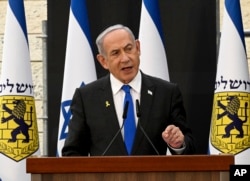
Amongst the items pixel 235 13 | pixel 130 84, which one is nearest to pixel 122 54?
pixel 130 84

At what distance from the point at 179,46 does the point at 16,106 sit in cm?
156

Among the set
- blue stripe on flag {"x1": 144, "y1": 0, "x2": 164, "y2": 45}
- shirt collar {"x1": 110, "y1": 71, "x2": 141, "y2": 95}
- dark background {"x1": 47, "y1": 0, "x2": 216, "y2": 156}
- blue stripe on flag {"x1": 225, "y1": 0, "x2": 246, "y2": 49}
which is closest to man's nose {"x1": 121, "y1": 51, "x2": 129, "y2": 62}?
shirt collar {"x1": 110, "y1": 71, "x2": 141, "y2": 95}

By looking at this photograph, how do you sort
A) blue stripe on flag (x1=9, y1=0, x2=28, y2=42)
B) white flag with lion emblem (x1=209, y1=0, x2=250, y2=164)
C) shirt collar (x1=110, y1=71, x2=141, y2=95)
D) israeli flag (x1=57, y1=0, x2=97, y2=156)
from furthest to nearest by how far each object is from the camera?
blue stripe on flag (x1=9, y1=0, x2=28, y2=42)
israeli flag (x1=57, y1=0, x2=97, y2=156)
white flag with lion emblem (x1=209, y1=0, x2=250, y2=164)
shirt collar (x1=110, y1=71, x2=141, y2=95)

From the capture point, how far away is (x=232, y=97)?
7391 mm

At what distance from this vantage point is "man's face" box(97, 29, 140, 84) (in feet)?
14.2

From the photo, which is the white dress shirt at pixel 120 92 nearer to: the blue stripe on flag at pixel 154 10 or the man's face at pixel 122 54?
the man's face at pixel 122 54

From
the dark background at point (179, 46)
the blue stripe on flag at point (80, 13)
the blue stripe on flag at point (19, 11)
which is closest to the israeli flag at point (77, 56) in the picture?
the blue stripe on flag at point (80, 13)

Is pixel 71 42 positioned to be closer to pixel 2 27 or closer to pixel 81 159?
pixel 2 27

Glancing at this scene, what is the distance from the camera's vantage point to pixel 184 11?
8148mm

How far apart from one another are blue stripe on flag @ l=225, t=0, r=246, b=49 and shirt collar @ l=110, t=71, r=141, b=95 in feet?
10.6

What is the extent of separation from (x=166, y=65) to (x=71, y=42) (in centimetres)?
83

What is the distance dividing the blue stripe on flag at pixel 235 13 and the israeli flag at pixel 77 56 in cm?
122

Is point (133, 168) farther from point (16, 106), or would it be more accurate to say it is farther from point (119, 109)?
point (16, 106)

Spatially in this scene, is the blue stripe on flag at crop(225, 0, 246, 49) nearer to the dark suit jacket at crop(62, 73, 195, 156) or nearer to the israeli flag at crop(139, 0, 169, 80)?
the israeli flag at crop(139, 0, 169, 80)
